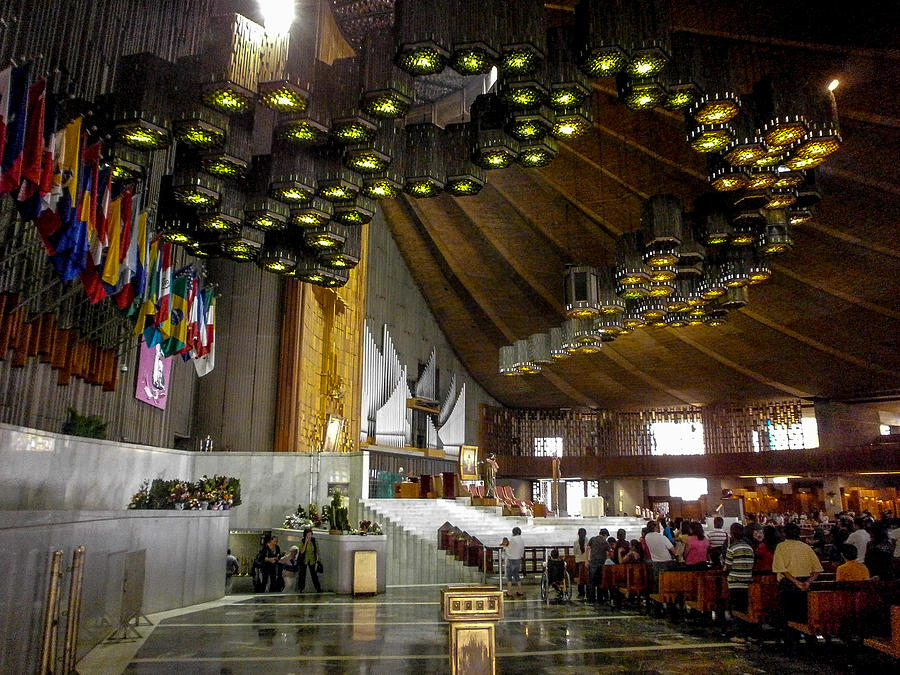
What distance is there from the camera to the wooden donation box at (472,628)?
4.90m

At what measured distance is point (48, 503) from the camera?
806 cm

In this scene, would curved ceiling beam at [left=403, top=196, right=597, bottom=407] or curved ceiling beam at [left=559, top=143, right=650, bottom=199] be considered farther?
curved ceiling beam at [left=403, top=196, right=597, bottom=407]

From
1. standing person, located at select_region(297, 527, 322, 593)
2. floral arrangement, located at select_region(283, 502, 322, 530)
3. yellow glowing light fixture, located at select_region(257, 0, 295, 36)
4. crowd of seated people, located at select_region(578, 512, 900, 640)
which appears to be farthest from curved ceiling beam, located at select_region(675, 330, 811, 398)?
yellow glowing light fixture, located at select_region(257, 0, 295, 36)

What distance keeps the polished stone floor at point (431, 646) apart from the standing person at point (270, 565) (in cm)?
236

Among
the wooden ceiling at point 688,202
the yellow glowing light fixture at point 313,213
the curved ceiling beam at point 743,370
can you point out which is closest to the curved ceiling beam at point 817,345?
the wooden ceiling at point 688,202

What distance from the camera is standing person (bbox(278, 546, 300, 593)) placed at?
1263cm

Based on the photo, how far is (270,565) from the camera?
502 inches

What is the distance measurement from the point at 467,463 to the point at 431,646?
12.4 metres

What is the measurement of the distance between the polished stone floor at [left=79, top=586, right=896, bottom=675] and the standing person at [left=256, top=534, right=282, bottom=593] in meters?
2.36

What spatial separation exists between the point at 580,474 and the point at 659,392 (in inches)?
179

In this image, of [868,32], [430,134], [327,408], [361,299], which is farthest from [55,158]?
[361,299]

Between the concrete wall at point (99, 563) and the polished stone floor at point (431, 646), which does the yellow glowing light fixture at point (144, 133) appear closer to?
the concrete wall at point (99, 563)

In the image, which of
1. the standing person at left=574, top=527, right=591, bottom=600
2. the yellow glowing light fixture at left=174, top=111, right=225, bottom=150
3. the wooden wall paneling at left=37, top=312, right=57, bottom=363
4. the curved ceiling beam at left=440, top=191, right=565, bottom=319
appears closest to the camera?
the yellow glowing light fixture at left=174, top=111, right=225, bottom=150

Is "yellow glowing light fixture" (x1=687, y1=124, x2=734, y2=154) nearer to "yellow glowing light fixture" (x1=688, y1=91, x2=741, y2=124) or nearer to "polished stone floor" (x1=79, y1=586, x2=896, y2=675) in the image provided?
"yellow glowing light fixture" (x1=688, y1=91, x2=741, y2=124)
